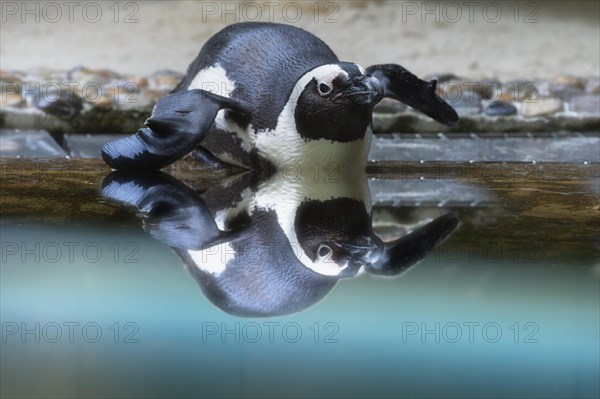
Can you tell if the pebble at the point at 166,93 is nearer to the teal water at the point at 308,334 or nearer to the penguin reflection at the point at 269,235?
the penguin reflection at the point at 269,235

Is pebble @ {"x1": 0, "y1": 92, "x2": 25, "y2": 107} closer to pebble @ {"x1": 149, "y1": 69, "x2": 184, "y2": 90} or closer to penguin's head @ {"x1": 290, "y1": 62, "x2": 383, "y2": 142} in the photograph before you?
pebble @ {"x1": 149, "y1": 69, "x2": 184, "y2": 90}

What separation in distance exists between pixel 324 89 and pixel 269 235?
0.59 metres

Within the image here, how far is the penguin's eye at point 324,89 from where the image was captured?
9.35ft

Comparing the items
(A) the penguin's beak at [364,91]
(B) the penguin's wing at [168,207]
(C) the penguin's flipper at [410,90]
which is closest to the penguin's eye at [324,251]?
(B) the penguin's wing at [168,207]

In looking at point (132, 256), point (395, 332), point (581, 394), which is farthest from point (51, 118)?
point (581, 394)

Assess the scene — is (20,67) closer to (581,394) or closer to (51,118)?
(51,118)

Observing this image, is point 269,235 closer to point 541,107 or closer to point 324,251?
point 324,251

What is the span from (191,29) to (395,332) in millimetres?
2855

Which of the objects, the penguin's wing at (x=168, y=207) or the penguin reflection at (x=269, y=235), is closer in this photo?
the penguin reflection at (x=269, y=235)

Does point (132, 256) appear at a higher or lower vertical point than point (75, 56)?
lower

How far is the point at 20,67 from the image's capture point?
14.1 ft

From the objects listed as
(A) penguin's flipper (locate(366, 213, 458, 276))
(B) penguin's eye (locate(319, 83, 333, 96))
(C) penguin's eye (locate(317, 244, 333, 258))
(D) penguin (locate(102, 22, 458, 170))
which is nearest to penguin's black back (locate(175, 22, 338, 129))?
(D) penguin (locate(102, 22, 458, 170))

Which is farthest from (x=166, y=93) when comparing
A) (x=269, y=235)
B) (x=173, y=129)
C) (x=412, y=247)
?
(x=412, y=247)

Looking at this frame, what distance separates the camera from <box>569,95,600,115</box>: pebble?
433 cm
